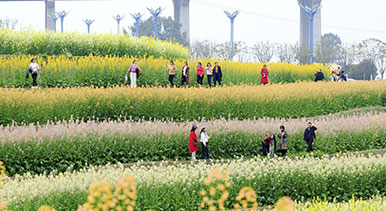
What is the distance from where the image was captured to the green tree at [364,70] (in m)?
73.1

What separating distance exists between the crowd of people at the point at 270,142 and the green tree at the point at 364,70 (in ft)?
188

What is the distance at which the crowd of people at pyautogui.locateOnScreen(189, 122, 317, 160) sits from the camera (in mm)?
16156

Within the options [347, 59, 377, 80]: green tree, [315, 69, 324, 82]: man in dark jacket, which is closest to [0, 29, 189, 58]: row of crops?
[315, 69, 324, 82]: man in dark jacket

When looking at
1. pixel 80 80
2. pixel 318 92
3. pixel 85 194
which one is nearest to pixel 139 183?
pixel 85 194

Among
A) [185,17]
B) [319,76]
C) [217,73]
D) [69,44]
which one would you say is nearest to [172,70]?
[217,73]

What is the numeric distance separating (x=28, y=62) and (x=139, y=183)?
15314 millimetres

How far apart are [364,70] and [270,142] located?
199 ft

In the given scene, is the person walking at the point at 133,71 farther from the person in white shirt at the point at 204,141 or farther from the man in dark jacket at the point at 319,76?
the man in dark jacket at the point at 319,76

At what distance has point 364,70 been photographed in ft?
240

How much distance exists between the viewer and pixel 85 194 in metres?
10.4

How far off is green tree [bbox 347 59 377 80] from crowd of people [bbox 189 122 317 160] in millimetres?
57384

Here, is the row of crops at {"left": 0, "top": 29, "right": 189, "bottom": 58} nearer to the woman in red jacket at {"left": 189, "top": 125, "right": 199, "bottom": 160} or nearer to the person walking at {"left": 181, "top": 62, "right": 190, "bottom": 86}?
the person walking at {"left": 181, "top": 62, "right": 190, "bottom": 86}

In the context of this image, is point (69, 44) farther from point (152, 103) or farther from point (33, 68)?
point (152, 103)

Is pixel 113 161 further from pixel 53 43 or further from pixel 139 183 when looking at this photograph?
pixel 53 43
